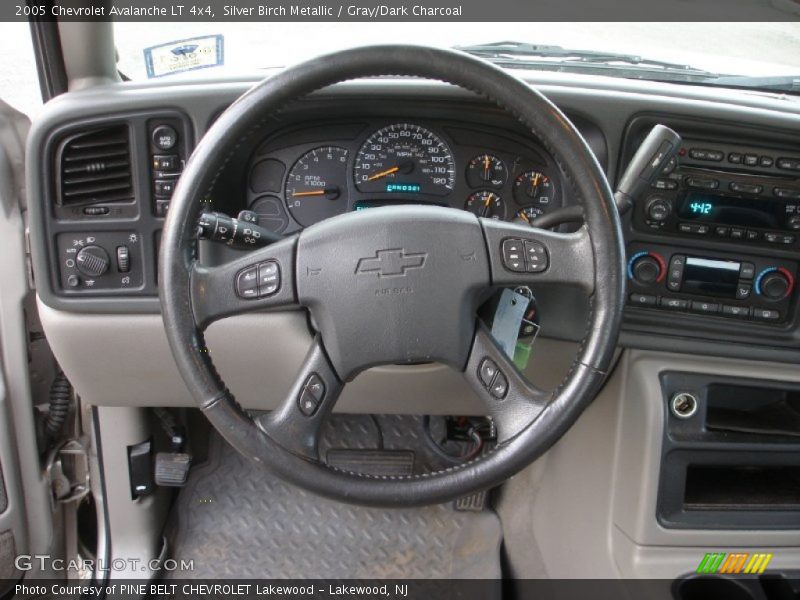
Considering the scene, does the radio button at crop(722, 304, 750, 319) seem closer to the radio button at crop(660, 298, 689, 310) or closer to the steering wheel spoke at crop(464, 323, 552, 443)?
the radio button at crop(660, 298, 689, 310)

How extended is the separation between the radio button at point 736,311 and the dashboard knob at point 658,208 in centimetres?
23

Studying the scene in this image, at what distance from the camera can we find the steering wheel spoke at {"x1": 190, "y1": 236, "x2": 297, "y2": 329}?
100cm

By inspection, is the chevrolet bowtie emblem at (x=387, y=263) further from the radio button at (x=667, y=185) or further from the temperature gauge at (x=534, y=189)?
the radio button at (x=667, y=185)

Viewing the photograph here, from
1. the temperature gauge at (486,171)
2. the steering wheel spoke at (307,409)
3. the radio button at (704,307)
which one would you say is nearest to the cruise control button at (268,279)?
the steering wheel spoke at (307,409)

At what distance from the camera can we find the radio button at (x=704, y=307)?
4.49 feet

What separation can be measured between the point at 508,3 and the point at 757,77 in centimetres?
58

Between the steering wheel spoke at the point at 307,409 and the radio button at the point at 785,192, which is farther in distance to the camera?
the radio button at the point at 785,192

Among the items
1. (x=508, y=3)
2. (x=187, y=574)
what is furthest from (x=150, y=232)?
(x=187, y=574)

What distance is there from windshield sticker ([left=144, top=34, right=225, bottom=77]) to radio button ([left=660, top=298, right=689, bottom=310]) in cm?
106

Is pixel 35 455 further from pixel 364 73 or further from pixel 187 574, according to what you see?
pixel 364 73

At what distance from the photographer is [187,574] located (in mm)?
1925

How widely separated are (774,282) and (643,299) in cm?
26

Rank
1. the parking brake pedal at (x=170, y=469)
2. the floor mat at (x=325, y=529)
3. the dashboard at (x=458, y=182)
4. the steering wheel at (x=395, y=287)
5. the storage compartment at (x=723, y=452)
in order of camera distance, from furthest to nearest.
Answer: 1. the floor mat at (x=325, y=529)
2. the parking brake pedal at (x=170, y=469)
3. the storage compartment at (x=723, y=452)
4. the dashboard at (x=458, y=182)
5. the steering wheel at (x=395, y=287)

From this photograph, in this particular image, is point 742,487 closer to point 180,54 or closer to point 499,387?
point 499,387
